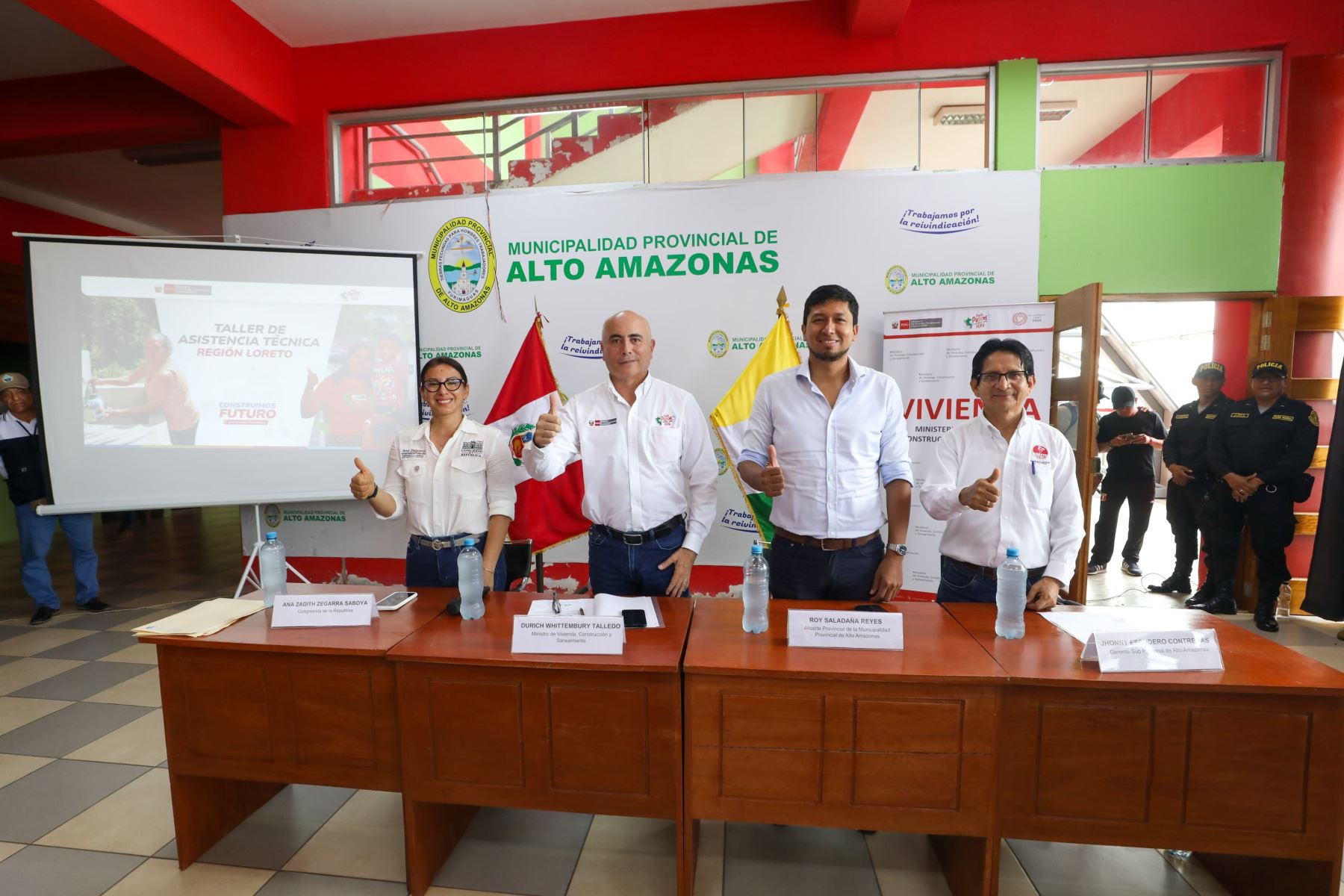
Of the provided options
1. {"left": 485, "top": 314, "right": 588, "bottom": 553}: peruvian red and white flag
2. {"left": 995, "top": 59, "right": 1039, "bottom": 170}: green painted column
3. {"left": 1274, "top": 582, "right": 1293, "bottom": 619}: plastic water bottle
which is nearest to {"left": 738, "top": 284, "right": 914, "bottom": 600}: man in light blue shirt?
{"left": 485, "top": 314, "right": 588, "bottom": 553}: peruvian red and white flag

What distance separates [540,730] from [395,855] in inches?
29.6

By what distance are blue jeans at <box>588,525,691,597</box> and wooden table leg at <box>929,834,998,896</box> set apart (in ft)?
3.65

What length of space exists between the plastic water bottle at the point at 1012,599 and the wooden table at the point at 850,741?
187 mm

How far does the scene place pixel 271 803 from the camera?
7.18ft

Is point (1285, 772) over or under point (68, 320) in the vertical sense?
under

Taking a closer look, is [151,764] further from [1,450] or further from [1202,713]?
[1202,713]

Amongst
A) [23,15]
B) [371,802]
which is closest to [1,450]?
[23,15]

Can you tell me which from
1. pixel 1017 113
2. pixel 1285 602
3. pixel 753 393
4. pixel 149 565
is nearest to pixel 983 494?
pixel 753 393

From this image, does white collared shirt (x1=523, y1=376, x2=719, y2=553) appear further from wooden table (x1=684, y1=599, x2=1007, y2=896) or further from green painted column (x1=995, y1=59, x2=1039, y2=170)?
green painted column (x1=995, y1=59, x2=1039, y2=170)

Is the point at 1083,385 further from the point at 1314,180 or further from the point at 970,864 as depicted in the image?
the point at 970,864

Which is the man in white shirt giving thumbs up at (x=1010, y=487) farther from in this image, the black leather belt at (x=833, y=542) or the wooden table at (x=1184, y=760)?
the wooden table at (x=1184, y=760)

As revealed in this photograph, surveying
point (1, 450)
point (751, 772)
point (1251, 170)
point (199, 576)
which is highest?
point (1251, 170)

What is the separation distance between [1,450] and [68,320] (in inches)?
49.6

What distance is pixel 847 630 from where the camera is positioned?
1.62m
